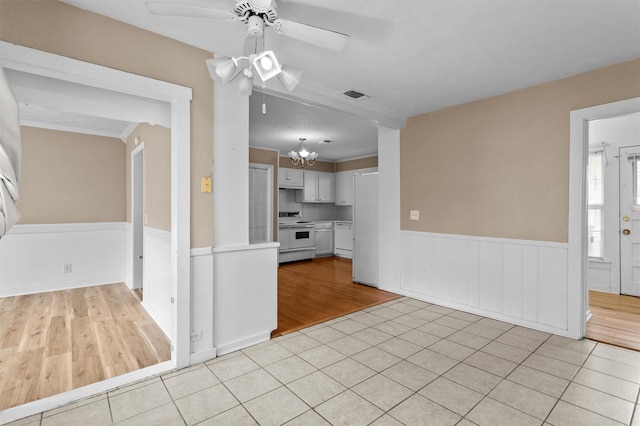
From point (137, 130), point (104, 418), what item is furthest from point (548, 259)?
point (137, 130)

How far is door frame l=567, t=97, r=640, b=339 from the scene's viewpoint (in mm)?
2904

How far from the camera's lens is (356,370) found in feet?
7.84

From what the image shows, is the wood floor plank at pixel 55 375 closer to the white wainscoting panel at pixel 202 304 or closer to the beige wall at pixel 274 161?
the white wainscoting panel at pixel 202 304

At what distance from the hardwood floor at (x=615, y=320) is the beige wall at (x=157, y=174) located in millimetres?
4502

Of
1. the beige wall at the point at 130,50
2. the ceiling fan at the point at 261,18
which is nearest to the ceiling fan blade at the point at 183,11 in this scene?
the ceiling fan at the point at 261,18

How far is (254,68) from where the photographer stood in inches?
70.7

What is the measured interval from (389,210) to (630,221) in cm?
333

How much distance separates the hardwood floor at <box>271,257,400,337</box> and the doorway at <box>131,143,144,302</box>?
220cm

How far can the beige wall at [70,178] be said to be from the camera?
451cm

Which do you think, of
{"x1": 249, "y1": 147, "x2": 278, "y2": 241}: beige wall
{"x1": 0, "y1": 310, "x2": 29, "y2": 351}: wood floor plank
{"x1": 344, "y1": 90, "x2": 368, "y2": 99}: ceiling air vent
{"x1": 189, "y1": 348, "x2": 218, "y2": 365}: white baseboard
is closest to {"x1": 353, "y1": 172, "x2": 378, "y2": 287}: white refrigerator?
{"x1": 344, "y1": 90, "x2": 368, "y2": 99}: ceiling air vent

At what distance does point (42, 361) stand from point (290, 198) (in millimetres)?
5858

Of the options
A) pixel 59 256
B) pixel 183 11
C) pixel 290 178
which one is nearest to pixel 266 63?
pixel 183 11

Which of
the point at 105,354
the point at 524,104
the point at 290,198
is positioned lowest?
the point at 105,354

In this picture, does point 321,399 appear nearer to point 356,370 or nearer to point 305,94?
point 356,370
